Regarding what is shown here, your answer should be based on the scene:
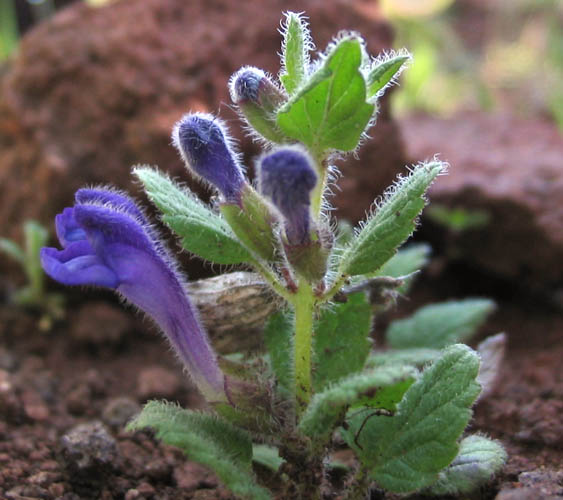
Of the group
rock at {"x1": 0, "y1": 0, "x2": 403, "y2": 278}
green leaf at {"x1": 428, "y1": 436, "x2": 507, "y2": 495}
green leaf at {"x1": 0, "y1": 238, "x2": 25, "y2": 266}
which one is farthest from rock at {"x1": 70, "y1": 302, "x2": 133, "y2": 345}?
green leaf at {"x1": 428, "y1": 436, "x2": 507, "y2": 495}

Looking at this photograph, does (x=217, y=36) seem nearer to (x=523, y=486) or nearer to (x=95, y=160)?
(x=95, y=160)

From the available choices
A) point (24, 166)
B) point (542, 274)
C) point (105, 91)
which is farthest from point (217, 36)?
point (542, 274)

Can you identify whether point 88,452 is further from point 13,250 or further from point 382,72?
point 13,250

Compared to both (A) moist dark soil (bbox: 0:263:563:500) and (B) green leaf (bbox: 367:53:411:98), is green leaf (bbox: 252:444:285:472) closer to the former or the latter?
(A) moist dark soil (bbox: 0:263:563:500)

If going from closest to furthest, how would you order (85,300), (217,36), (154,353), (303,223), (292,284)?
1. (303,223)
2. (292,284)
3. (154,353)
4. (85,300)
5. (217,36)

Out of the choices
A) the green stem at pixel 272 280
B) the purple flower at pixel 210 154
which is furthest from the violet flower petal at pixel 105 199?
the green stem at pixel 272 280

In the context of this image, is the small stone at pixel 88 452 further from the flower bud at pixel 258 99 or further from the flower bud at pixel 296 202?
the flower bud at pixel 258 99
